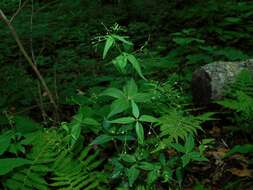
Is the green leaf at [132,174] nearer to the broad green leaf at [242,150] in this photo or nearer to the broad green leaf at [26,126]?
the broad green leaf at [242,150]

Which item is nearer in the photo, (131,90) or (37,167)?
(131,90)

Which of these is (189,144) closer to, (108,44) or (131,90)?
(131,90)

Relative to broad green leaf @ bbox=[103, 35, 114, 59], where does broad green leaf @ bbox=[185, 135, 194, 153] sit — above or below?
below

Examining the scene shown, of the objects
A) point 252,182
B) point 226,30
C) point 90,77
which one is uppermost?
point 226,30

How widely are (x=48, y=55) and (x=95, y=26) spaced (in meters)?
1.09

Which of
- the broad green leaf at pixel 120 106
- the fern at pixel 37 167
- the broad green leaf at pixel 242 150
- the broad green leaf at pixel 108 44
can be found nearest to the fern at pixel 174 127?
the broad green leaf at pixel 120 106

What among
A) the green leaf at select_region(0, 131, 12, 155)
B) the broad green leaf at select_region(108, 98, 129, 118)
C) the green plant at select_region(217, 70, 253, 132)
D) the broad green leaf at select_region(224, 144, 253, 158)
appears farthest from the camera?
the green plant at select_region(217, 70, 253, 132)

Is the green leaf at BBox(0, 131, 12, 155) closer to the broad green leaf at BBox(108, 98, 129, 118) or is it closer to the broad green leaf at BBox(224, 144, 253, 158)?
the broad green leaf at BBox(108, 98, 129, 118)

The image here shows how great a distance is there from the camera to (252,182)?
2.60m

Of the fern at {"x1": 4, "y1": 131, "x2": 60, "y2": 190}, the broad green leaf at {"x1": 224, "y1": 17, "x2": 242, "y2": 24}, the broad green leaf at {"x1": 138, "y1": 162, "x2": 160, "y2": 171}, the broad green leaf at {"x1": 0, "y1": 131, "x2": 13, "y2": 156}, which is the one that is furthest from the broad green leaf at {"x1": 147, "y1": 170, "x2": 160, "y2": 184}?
the broad green leaf at {"x1": 224, "y1": 17, "x2": 242, "y2": 24}

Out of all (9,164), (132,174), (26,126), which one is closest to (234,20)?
(26,126)

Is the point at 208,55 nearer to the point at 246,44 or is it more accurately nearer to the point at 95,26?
the point at 246,44

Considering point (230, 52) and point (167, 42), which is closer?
point (230, 52)

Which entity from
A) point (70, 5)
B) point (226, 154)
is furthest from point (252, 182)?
point (70, 5)
